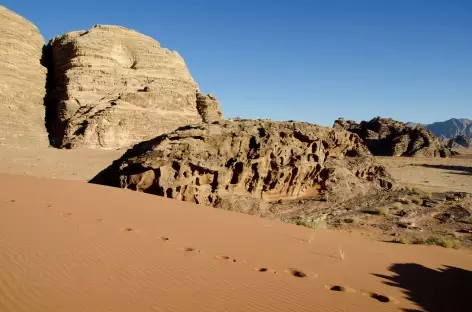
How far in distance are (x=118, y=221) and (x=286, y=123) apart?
7857 mm

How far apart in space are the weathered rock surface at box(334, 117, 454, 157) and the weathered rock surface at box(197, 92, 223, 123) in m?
19.8

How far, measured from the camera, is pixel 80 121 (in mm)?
31688

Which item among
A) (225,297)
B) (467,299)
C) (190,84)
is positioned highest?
(190,84)

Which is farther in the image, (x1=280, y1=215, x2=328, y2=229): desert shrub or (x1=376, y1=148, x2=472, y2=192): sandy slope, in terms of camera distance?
(x1=376, y1=148, x2=472, y2=192): sandy slope

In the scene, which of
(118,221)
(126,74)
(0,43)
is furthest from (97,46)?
(118,221)

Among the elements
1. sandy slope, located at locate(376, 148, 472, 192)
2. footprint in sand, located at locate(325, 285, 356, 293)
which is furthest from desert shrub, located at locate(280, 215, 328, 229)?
sandy slope, located at locate(376, 148, 472, 192)

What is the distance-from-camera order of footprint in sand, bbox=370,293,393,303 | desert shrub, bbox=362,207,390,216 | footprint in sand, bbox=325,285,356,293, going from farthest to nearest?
1. desert shrub, bbox=362,207,390,216
2. footprint in sand, bbox=325,285,356,293
3. footprint in sand, bbox=370,293,393,303

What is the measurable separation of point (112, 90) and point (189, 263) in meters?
33.0

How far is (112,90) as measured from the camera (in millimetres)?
34781

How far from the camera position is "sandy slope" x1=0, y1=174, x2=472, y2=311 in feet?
11.8

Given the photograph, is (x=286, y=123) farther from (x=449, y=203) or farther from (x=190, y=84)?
(x=190, y=84)

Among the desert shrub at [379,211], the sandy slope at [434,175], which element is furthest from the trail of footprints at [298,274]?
the sandy slope at [434,175]

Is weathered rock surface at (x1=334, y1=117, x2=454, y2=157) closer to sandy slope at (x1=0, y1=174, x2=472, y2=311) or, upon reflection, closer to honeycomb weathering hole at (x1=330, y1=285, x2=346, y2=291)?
sandy slope at (x1=0, y1=174, x2=472, y2=311)

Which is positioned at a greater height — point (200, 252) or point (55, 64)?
point (55, 64)
